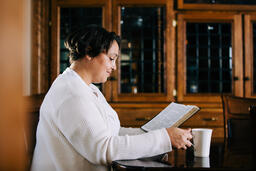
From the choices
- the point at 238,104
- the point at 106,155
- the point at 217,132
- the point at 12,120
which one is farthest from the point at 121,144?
the point at 217,132

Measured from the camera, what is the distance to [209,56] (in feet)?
9.16

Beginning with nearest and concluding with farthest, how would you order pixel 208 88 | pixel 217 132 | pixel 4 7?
pixel 4 7
pixel 217 132
pixel 208 88

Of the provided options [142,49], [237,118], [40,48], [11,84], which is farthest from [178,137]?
[40,48]

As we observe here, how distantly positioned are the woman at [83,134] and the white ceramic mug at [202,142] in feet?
0.10

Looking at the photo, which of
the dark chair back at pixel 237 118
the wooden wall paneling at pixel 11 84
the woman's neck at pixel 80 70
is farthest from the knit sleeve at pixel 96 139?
the dark chair back at pixel 237 118

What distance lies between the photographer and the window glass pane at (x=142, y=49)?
9.04ft

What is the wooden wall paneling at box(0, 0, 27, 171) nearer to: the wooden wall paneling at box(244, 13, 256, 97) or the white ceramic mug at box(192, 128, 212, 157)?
the white ceramic mug at box(192, 128, 212, 157)

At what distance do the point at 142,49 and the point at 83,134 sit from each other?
6.09 ft

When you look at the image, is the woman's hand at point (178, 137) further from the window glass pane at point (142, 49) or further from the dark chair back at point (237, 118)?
the window glass pane at point (142, 49)

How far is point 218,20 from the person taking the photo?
274 centimetres

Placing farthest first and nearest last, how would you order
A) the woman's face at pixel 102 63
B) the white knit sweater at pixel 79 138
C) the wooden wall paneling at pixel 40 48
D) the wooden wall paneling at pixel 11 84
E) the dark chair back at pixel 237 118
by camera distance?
1. the wooden wall paneling at pixel 40 48
2. the dark chair back at pixel 237 118
3. the woman's face at pixel 102 63
4. the white knit sweater at pixel 79 138
5. the wooden wall paneling at pixel 11 84

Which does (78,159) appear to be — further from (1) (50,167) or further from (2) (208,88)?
(2) (208,88)

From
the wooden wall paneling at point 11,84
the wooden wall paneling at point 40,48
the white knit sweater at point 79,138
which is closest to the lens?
the wooden wall paneling at point 11,84

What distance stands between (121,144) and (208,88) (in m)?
1.96
